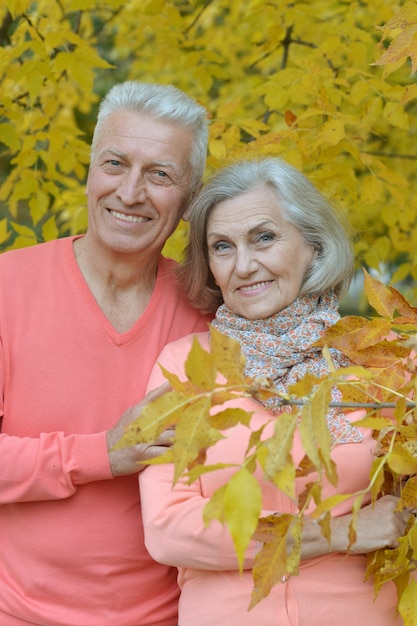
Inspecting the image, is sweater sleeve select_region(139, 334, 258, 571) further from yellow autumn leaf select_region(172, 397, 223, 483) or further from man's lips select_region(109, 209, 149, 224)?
yellow autumn leaf select_region(172, 397, 223, 483)

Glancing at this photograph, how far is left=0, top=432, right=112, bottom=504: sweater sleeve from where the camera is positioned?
227 centimetres

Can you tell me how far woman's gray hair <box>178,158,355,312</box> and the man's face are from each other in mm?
100

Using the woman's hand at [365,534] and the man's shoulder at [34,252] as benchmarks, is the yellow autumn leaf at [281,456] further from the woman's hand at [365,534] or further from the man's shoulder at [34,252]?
the man's shoulder at [34,252]

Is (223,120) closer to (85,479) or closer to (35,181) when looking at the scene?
(35,181)

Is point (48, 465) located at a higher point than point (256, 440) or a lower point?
lower

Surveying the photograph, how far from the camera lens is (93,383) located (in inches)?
95.9

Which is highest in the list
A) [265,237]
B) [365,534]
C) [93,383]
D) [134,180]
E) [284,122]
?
[284,122]

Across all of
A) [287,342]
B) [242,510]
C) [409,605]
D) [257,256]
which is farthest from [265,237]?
[242,510]

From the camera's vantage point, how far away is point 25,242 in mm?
3430

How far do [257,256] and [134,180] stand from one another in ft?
1.30

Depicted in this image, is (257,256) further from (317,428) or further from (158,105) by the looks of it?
(317,428)

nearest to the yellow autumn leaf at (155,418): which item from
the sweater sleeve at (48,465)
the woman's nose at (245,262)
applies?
the sweater sleeve at (48,465)

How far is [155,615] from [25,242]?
1.55 meters

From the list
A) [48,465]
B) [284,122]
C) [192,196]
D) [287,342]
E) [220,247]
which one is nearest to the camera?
[48,465]
